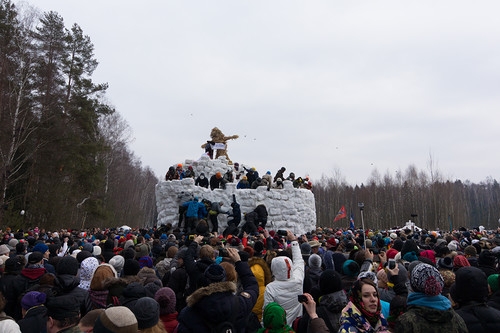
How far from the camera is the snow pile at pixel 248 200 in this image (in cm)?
2086

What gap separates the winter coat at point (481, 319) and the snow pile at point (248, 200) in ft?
57.6

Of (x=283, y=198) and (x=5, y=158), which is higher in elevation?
(x=5, y=158)

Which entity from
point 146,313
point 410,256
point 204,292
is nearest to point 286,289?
point 204,292

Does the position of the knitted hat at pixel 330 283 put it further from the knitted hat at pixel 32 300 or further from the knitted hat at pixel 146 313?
the knitted hat at pixel 32 300

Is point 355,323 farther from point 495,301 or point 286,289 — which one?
point 495,301

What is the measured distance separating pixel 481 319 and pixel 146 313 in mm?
2801

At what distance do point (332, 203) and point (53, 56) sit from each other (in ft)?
126

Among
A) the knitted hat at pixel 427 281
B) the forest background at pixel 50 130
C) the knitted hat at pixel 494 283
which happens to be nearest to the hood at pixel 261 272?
the knitted hat at pixel 427 281

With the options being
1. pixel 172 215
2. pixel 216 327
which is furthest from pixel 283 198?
pixel 216 327

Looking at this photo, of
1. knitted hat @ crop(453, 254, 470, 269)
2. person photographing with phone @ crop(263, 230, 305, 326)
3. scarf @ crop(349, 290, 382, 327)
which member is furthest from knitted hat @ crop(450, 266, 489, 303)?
knitted hat @ crop(453, 254, 470, 269)

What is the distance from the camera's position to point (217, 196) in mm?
21141

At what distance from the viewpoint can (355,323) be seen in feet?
10.1

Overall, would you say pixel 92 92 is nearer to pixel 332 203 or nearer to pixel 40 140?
pixel 40 140

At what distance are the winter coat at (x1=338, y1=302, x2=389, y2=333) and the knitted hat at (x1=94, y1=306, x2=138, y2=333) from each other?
1618 millimetres
